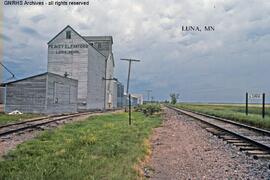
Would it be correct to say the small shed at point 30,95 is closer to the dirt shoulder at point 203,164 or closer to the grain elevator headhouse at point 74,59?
the grain elevator headhouse at point 74,59

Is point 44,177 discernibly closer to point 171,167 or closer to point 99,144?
point 171,167

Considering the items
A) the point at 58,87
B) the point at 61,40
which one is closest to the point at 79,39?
the point at 61,40

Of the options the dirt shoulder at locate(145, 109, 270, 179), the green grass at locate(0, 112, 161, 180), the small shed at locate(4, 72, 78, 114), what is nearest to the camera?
the green grass at locate(0, 112, 161, 180)

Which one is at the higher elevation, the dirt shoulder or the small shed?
the small shed

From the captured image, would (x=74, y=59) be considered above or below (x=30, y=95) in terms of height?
above

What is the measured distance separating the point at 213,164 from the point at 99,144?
3.67 meters

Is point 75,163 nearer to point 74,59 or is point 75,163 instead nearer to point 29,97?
point 29,97

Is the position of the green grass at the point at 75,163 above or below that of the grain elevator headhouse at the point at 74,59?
below

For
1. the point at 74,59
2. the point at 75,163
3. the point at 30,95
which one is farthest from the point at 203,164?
the point at 74,59

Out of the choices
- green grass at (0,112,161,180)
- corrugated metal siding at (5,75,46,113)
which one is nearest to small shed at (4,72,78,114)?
corrugated metal siding at (5,75,46,113)

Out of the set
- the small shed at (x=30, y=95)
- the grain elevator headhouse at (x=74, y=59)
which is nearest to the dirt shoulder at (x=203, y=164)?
the small shed at (x=30, y=95)

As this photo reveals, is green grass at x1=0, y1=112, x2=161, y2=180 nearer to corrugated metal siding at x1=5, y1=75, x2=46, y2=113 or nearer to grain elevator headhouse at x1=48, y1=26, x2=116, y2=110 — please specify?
corrugated metal siding at x1=5, y1=75, x2=46, y2=113

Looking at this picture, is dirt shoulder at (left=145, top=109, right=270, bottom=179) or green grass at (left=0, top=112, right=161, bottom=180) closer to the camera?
green grass at (left=0, top=112, right=161, bottom=180)

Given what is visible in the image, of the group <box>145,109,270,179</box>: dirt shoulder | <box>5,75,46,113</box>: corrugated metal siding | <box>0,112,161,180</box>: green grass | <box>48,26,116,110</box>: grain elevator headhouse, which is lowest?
<box>145,109,270,179</box>: dirt shoulder
